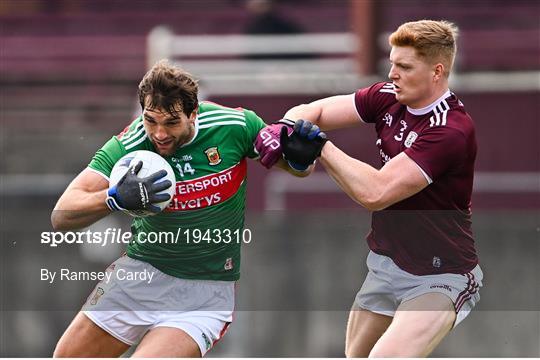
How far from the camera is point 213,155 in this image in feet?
17.1

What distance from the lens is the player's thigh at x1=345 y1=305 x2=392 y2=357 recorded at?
542 cm

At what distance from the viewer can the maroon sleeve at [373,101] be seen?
17.5ft

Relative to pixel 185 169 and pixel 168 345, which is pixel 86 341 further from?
pixel 185 169

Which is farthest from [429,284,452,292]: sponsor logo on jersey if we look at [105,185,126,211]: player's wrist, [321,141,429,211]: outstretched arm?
[105,185,126,211]: player's wrist

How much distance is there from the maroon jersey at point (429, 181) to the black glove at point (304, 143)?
406mm

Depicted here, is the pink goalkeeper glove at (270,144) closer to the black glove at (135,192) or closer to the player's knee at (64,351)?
the black glove at (135,192)

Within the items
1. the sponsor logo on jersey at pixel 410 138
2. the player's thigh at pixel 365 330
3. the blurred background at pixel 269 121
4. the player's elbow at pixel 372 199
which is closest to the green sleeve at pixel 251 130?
the player's elbow at pixel 372 199

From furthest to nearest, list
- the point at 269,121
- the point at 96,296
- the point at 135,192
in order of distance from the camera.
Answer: the point at 269,121
the point at 96,296
the point at 135,192

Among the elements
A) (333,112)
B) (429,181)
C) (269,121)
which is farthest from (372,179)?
(269,121)

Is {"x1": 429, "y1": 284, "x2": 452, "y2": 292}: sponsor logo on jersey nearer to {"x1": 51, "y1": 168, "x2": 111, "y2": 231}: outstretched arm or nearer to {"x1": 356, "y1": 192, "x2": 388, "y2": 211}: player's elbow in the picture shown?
{"x1": 356, "y1": 192, "x2": 388, "y2": 211}: player's elbow

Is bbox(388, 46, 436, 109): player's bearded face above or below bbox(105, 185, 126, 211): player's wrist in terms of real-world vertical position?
above

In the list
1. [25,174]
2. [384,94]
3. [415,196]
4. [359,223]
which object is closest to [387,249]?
[415,196]

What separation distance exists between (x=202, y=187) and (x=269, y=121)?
5097 millimetres

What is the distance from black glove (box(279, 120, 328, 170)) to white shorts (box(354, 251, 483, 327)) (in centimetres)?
68
